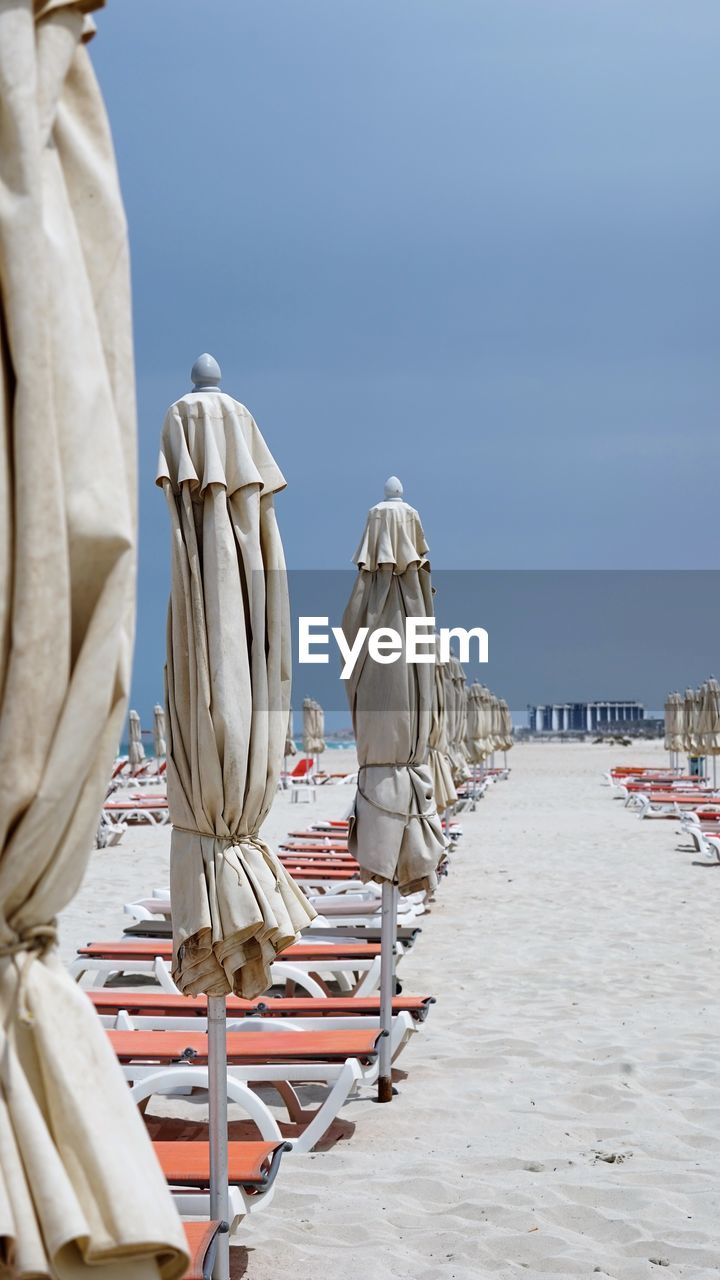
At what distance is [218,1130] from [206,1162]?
1.19ft

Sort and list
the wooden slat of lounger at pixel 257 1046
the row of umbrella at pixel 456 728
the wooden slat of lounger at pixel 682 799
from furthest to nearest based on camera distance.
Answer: the wooden slat of lounger at pixel 682 799 < the row of umbrella at pixel 456 728 < the wooden slat of lounger at pixel 257 1046

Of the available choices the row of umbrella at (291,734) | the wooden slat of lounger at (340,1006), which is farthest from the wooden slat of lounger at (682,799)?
the wooden slat of lounger at (340,1006)

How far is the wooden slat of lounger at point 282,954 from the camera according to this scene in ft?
21.0

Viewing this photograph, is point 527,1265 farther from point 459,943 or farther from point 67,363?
point 459,943

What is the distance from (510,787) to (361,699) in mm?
21476

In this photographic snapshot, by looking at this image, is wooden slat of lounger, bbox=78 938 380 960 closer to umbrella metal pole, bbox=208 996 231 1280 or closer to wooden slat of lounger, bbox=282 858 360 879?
wooden slat of lounger, bbox=282 858 360 879

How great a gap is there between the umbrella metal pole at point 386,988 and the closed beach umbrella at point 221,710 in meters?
1.60

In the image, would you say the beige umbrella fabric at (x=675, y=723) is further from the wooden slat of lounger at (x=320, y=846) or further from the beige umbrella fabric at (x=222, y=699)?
the beige umbrella fabric at (x=222, y=699)

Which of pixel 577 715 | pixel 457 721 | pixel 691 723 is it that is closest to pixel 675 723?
pixel 691 723

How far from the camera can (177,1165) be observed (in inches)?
137

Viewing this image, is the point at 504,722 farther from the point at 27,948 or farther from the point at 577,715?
the point at 577,715

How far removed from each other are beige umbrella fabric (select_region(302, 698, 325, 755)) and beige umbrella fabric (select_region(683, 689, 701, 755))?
8.68 meters

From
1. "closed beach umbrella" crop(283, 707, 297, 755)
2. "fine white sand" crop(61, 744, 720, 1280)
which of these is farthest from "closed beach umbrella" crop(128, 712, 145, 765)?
"fine white sand" crop(61, 744, 720, 1280)

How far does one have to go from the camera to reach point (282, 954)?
650 cm
